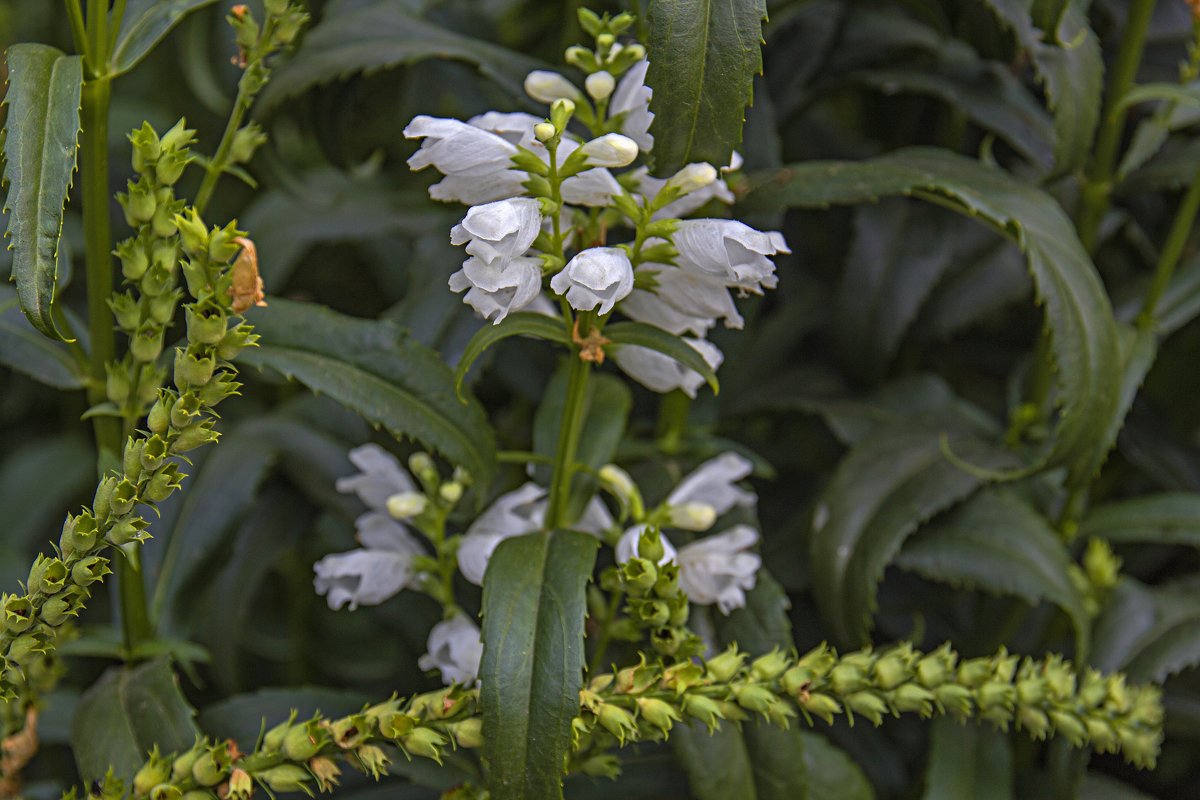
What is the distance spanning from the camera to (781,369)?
137cm

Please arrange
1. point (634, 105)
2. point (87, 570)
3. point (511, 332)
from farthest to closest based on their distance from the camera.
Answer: point (634, 105) < point (511, 332) < point (87, 570)

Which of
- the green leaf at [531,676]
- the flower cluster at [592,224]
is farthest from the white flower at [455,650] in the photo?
the flower cluster at [592,224]

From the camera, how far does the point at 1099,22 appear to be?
136 centimetres

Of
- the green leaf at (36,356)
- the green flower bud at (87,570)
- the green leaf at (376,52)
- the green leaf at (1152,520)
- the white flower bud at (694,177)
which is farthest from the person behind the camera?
the green leaf at (1152,520)

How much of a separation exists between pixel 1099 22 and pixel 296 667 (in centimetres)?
117

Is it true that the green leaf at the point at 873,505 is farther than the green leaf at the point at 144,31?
Yes

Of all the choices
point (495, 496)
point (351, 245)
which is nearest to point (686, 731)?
point (495, 496)

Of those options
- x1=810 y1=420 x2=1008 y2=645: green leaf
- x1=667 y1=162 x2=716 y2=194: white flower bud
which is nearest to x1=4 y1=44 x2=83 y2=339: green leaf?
x1=667 y1=162 x2=716 y2=194: white flower bud

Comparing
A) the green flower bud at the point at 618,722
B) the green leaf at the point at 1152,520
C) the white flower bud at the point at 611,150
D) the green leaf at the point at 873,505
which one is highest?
the white flower bud at the point at 611,150

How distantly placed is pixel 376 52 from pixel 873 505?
0.62 metres

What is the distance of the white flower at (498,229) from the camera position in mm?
724

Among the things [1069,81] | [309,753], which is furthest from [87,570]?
[1069,81]

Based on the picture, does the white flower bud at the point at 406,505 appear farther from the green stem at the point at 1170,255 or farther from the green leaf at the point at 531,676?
the green stem at the point at 1170,255

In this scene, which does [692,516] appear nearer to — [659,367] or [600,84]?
[659,367]
